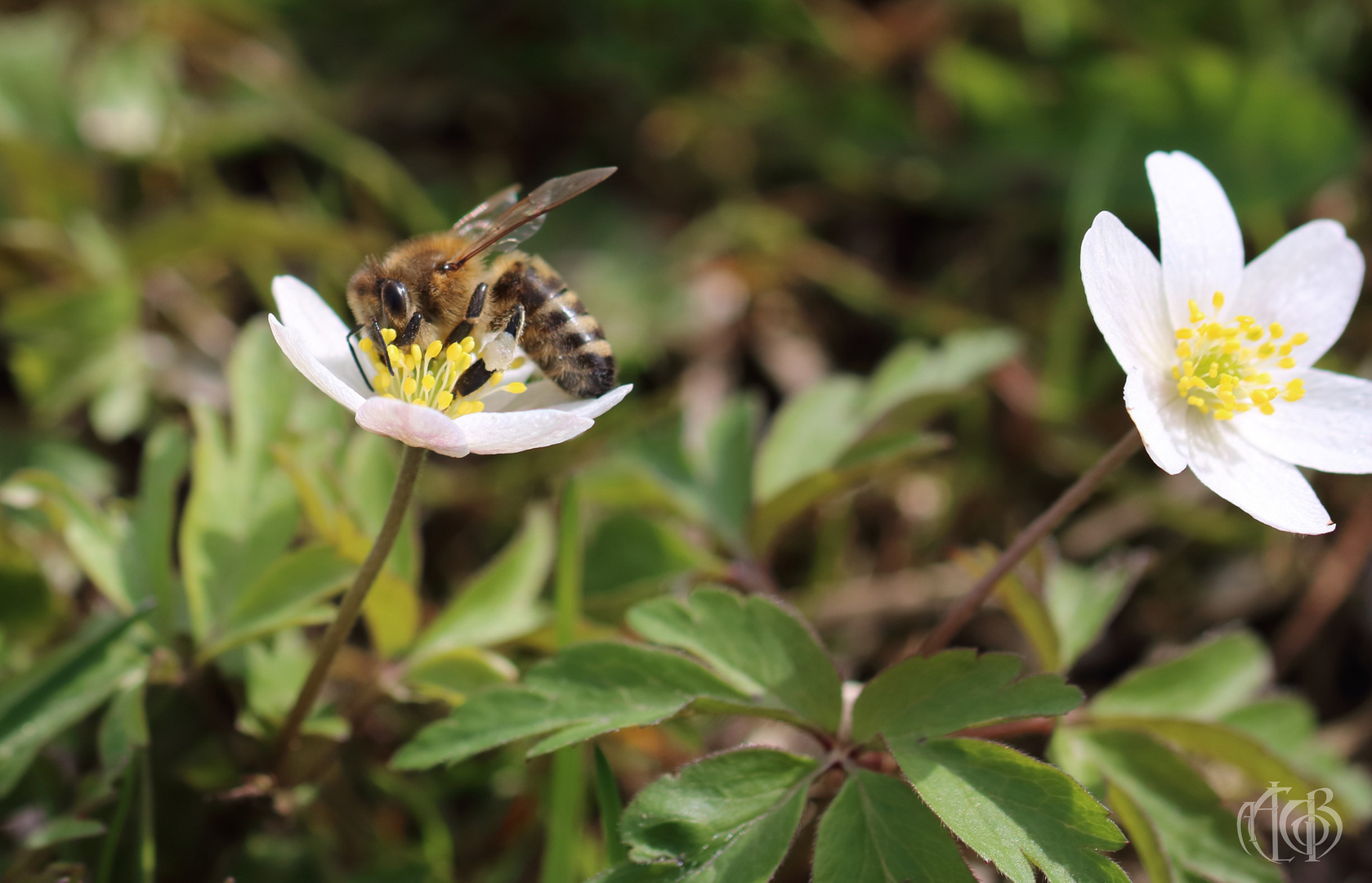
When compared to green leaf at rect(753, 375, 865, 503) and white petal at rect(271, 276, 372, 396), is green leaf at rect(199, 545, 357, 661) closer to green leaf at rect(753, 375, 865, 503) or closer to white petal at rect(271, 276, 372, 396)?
white petal at rect(271, 276, 372, 396)

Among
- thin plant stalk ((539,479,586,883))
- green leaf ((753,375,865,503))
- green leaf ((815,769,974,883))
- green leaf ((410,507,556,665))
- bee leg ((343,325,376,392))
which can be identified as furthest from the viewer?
green leaf ((753,375,865,503))

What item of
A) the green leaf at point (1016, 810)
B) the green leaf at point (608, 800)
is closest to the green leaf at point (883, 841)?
the green leaf at point (1016, 810)

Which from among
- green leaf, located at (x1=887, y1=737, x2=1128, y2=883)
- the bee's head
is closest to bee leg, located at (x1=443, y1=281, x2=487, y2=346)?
the bee's head

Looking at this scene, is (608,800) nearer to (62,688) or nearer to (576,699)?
(576,699)

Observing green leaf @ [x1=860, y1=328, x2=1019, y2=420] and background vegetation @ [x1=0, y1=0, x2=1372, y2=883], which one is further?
green leaf @ [x1=860, y1=328, x2=1019, y2=420]

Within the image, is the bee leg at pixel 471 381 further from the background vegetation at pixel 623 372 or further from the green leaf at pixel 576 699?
the green leaf at pixel 576 699
